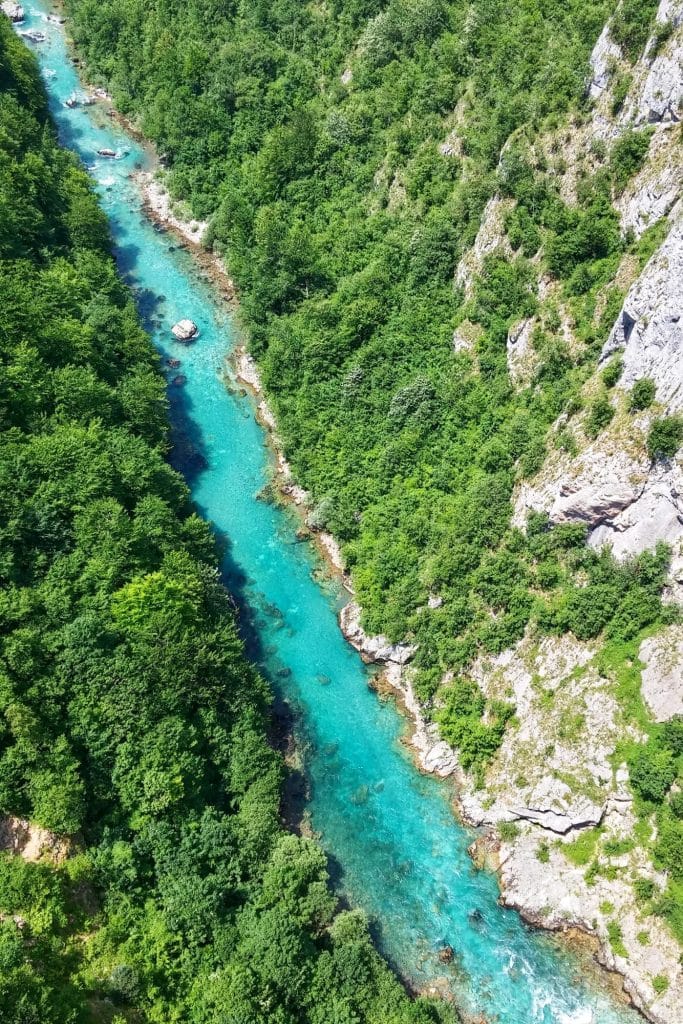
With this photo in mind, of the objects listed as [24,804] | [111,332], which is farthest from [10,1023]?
[111,332]

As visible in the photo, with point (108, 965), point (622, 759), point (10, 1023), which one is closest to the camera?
point (10, 1023)

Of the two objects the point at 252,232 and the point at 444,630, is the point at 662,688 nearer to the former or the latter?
the point at 444,630

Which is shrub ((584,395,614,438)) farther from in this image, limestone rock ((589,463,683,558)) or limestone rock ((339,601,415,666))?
limestone rock ((339,601,415,666))

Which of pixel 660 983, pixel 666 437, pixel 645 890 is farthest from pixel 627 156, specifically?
pixel 660 983

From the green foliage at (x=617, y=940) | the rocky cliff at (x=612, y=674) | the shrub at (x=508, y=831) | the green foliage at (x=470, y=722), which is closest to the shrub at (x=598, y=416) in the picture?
the rocky cliff at (x=612, y=674)

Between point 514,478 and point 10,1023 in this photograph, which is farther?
point 514,478

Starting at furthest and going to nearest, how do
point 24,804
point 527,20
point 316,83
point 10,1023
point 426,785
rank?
point 316,83 < point 527,20 < point 426,785 < point 24,804 < point 10,1023
